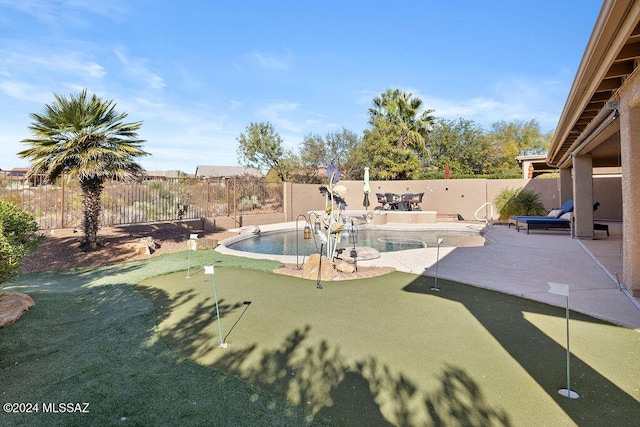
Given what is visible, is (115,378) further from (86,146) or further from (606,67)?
(86,146)

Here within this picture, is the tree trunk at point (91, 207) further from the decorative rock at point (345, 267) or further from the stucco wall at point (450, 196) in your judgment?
the decorative rock at point (345, 267)

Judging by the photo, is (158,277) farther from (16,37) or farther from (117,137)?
(16,37)

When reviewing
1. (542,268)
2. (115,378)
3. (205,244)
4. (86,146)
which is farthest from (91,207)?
(542,268)

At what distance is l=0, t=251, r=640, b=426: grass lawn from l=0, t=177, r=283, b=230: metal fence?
221 inches

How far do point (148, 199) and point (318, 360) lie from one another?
10.3m

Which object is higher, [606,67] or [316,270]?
[606,67]

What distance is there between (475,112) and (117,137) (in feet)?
101

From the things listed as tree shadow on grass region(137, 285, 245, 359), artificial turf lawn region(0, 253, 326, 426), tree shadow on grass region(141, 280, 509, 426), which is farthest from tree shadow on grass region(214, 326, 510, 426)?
tree shadow on grass region(137, 285, 245, 359)

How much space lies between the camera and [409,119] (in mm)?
24828

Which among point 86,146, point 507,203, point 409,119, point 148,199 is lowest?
point 507,203

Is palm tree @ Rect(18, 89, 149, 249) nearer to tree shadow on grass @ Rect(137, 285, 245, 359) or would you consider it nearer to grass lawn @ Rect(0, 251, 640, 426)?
grass lawn @ Rect(0, 251, 640, 426)

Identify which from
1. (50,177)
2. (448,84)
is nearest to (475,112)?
(448,84)

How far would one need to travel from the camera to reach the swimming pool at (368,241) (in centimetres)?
926

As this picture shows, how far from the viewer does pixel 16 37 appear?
845 cm
